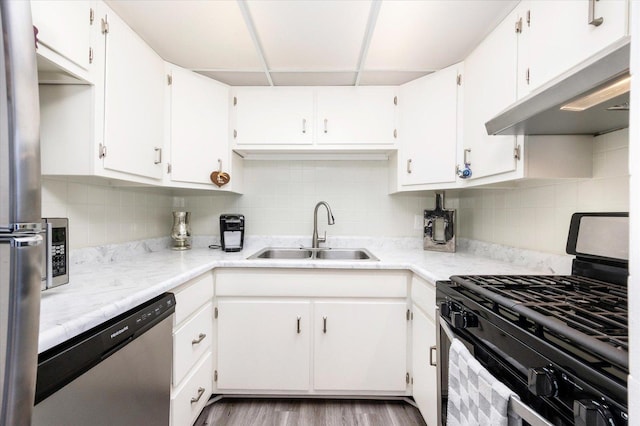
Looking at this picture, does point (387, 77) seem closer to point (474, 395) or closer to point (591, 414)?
point (474, 395)

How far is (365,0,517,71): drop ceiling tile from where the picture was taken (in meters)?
1.33

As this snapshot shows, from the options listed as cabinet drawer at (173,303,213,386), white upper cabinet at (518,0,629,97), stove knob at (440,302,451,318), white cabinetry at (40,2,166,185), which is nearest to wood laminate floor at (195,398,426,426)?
cabinet drawer at (173,303,213,386)

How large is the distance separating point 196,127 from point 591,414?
2096 millimetres

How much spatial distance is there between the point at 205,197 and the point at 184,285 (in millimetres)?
1192

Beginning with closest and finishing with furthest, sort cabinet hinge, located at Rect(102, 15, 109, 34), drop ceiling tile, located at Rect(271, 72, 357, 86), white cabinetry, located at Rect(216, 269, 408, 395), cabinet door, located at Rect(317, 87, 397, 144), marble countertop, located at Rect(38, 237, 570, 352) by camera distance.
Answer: marble countertop, located at Rect(38, 237, 570, 352), cabinet hinge, located at Rect(102, 15, 109, 34), white cabinetry, located at Rect(216, 269, 408, 395), drop ceiling tile, located at Rect(271, 72, 357, 86), cabinet door, located at Rect(317, 87, 397, 144)

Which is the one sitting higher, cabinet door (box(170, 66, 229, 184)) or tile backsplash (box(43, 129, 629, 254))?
cabinet door (box(170, 66, 229, 184))

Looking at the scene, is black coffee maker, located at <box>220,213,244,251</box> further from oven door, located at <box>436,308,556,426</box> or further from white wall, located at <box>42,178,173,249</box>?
oven door, located at <box>436,308,556,426</box>

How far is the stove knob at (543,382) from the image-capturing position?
59cm

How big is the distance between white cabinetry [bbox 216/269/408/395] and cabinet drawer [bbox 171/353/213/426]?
0.10 meters

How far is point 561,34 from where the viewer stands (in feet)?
3.37

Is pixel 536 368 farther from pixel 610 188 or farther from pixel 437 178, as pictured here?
pixel 437 178

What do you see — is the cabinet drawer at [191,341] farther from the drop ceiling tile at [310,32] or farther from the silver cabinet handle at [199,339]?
the drop ceiling tile at [310,32]

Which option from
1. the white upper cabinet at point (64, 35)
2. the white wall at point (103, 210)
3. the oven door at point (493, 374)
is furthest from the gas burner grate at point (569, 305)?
the white wall at point (103, 210)

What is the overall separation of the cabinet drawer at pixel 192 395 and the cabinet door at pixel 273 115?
1413 mm
